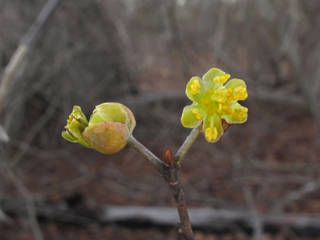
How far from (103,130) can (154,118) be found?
405cm

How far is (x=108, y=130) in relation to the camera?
68 centimetres

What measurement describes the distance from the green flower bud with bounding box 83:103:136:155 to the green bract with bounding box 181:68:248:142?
17 centimetres

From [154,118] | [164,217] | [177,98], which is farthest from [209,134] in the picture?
[177,98]

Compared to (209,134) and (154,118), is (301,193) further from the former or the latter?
(209,134)

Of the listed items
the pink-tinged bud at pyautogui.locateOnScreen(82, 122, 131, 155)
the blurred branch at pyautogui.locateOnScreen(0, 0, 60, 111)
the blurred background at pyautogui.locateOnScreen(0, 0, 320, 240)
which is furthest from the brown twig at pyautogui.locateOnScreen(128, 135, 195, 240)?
the blurred background at pyautogui.locateOnScreen(0, 0, 320, 240)

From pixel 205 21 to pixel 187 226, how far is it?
534 centimetres

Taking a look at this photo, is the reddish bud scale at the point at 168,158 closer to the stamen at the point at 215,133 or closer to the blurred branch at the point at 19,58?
the stamen at the point at 215,133

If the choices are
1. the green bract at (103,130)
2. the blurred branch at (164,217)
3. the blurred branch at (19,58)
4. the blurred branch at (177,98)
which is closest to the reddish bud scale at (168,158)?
the green bract at (103,130)

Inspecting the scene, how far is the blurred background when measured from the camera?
3.07m

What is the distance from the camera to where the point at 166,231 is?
3051 millimetres

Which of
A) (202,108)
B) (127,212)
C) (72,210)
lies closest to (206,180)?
(127,212)

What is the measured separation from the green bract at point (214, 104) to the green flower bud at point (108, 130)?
0.57ft

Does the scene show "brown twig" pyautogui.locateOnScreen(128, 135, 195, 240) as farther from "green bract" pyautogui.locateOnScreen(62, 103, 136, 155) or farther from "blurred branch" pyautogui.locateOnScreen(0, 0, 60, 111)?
"blurred branch" pyautogui.locateOnScreen(0, 0, 60, 111)

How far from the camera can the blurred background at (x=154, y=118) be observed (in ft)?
10.1
